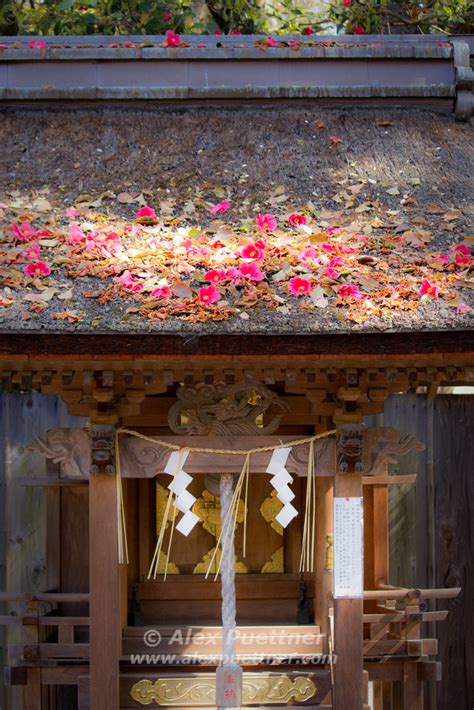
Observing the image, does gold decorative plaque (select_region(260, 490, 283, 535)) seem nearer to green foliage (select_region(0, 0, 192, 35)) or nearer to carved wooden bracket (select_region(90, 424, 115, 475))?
carved wooden bracket (select_region(90, 424, 115, 475))

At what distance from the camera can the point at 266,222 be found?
15.7ft

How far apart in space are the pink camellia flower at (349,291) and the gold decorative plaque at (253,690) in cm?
198

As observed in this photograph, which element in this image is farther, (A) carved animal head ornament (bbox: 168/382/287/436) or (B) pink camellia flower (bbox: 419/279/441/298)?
(A) carved animal head ornament (bbox: 168/382/287/436)

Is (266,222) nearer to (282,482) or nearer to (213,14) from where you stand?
(282,482)

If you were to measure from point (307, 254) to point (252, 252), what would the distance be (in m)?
0.24

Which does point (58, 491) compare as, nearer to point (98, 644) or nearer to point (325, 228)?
point (98, 644)

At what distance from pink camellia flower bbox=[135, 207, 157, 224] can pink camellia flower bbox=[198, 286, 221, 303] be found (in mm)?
797

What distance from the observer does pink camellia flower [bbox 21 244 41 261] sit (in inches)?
176

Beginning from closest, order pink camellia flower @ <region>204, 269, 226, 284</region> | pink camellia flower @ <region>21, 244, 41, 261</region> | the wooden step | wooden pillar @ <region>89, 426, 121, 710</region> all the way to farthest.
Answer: pink camellia flower @ <region>204, 269, 226, 284</region> → pink camellia flower @ <region>21, 244, 41, 261</region> → wooden pillar @ <region>89, 426, 121, 710</region> → the wooden step

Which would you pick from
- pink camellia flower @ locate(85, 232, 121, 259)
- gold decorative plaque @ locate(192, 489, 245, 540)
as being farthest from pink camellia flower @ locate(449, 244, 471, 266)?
gold decorative plaque @ locate(192, 489, 245, 540)

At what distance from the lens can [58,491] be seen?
18.8 feet

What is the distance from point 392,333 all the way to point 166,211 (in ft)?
4.67

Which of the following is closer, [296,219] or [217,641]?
[296,219]

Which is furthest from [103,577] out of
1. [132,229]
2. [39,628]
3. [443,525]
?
[443,525]
